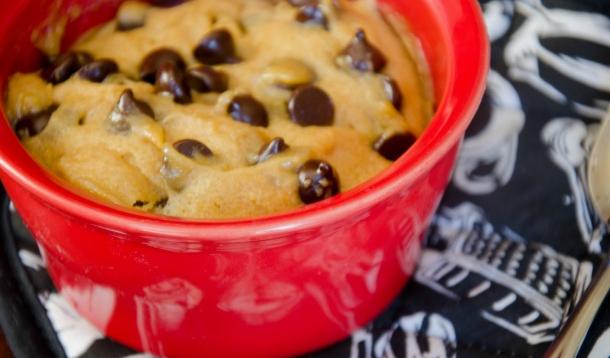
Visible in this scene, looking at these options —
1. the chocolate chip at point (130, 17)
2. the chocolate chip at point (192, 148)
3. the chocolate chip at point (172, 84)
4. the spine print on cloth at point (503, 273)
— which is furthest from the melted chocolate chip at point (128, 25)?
the spine print on cloth at point (503, 273)

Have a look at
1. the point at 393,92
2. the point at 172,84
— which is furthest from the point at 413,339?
the point at 172,84

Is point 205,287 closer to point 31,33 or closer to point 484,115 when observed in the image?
point 31,33

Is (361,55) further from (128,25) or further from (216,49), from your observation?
(128,25)

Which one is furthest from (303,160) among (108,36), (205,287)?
(108,36)

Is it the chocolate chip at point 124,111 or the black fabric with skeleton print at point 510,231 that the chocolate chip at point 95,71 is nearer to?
the chocolate chip at point 124,111

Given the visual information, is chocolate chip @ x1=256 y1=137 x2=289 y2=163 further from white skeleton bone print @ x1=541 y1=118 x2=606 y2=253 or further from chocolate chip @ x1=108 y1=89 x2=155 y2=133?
white skeleton bone print @ x1=541 y1=118 x2=606 y2=253

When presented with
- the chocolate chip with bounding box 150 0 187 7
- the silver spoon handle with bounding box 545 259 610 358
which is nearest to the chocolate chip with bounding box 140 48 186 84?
the chocolate chip with bounding box 150 0 187 7
